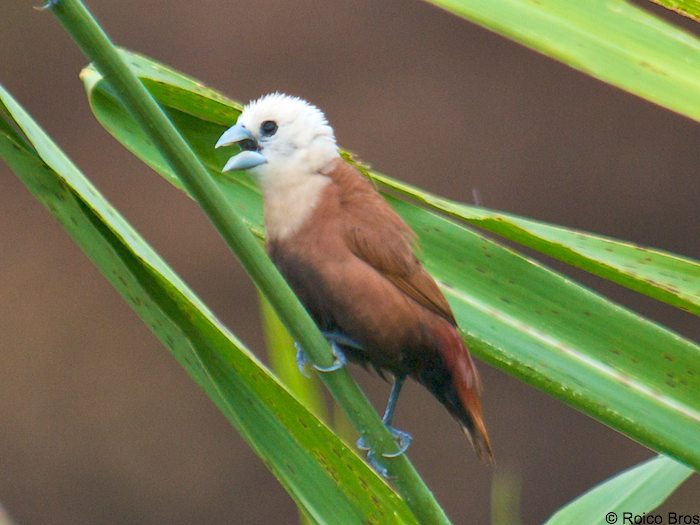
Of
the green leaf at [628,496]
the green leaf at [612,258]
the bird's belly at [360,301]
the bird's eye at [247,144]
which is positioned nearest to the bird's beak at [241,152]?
the bird's eye at [247,144]

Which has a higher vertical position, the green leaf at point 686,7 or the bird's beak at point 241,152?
the green leaf at point 686,7

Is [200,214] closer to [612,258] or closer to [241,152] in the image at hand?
[241,152]

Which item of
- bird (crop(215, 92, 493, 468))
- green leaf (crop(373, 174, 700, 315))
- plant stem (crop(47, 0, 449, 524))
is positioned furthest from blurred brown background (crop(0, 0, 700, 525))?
plant stem (crop(47, 0, 449, 524))

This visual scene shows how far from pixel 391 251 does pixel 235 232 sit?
514 mm

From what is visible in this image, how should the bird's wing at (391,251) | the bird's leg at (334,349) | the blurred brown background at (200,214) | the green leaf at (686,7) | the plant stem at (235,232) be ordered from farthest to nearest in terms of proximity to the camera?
the blurred brown background at (200,214)
the bird's wing at (391,251)
the bird's leg at (334,349)
the green leaf at (686,7)
the plant stem at (235,232)

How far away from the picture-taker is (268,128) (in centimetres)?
130

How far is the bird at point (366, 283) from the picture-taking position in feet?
4.00

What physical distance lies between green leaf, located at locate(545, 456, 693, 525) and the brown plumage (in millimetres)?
122

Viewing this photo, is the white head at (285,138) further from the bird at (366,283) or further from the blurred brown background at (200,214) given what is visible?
the blurred brown background at (200,214)

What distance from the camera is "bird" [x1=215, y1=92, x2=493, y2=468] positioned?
1.22 m

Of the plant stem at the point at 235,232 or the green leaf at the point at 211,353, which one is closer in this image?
the plant stem at the point at 235,232

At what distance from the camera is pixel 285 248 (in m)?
1.23

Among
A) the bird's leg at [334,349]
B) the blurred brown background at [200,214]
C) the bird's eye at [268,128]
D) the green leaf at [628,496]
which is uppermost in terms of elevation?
the bird's eye at [268,128]

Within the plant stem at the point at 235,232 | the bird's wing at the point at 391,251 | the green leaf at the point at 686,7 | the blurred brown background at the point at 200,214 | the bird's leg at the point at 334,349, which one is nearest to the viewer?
the plant stem at the point at 235,232
